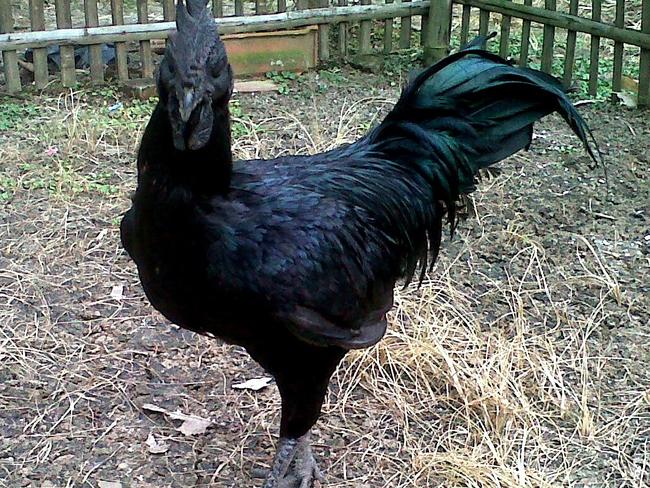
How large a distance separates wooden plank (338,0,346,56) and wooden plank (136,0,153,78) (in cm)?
174

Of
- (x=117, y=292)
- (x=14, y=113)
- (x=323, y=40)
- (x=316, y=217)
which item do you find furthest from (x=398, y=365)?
(x=323, y=40)

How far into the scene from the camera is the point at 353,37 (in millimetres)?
8625

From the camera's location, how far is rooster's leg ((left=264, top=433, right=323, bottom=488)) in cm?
341

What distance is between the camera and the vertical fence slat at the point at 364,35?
7.83m

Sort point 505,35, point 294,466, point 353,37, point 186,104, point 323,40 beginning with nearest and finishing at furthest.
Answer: point 186,104, point 294,466, point 505,35, point 323,40, point 353,37

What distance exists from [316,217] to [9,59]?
4725 millimetres

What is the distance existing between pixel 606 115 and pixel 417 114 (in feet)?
12.7

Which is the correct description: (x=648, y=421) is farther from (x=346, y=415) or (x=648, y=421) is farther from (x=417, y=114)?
(x=417, y=114)

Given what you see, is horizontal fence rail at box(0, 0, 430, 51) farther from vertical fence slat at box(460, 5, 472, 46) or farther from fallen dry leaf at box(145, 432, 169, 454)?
fallen dry leaf at box(145, 432, 169, 454)

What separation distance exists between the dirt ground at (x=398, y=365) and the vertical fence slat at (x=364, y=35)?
2806mm

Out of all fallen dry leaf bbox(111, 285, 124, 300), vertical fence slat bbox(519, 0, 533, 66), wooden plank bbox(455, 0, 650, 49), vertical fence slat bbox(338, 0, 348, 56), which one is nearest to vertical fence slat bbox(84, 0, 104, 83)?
vertical fence slat bbox(338, 0, 348, 56)

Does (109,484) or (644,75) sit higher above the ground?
(644,75)

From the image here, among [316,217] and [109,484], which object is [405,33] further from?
[109,484]

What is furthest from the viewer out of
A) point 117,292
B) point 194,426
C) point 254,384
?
point 117,292
